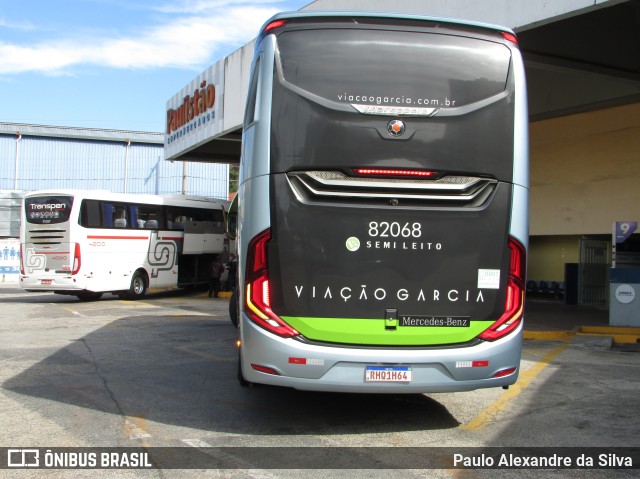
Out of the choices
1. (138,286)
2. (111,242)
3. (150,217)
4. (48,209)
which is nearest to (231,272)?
(138,286)

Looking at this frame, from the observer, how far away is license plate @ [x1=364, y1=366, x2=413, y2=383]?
583cm

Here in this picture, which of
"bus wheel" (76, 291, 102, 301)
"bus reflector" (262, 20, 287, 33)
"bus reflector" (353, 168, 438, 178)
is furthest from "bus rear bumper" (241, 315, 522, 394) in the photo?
"bus wheel" (76, 291, 102, 301)

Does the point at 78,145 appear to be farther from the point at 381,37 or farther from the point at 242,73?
the point at 381,37

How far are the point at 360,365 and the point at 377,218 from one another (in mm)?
1268

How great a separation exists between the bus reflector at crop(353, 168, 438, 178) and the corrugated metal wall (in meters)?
42.5

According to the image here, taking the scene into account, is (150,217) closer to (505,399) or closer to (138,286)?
(138,286)

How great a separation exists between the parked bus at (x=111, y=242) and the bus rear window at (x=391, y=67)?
16107 millimetres

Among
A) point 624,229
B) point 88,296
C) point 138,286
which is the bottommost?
point 88,296

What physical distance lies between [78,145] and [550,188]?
3764 centimetres

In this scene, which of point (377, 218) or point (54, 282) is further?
point (54, 282)

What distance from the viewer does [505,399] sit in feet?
25.6

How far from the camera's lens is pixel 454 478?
502cm

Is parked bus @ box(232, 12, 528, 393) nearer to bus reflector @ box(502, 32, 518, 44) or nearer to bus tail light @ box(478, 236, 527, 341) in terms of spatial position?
bus tail light @ box(478, 236, 527, 341)

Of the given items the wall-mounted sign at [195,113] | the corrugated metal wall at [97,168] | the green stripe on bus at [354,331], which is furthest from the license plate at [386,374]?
the corrugated metal wall at [97,168]
